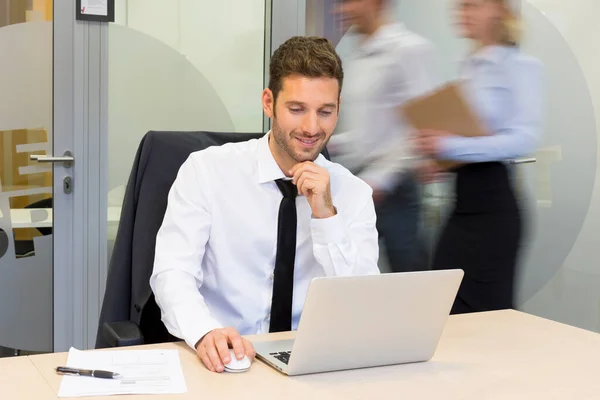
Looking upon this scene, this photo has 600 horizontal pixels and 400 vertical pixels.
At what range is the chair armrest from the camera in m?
1.50

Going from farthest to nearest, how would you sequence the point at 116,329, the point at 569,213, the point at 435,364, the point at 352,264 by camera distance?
the point at 569,213 → the point at 352,264 → the point at 116,329 → the point at 435,364

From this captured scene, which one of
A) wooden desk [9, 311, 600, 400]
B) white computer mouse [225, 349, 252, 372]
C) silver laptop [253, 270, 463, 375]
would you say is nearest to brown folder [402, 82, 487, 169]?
wooden desk [9, 311, 600, 400]

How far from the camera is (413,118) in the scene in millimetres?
2908

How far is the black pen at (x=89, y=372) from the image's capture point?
47.0 inches

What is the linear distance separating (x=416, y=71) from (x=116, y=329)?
69.1 inches

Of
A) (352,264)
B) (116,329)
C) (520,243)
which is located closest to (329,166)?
(352,264)

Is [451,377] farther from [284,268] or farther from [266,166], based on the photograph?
[266,166]

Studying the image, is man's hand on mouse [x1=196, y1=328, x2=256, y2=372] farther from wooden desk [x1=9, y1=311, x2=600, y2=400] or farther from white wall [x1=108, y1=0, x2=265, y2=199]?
white wall [x1=108, y1=0, x2=265, y2=199]

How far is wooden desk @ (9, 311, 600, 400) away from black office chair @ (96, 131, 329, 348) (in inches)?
15.0

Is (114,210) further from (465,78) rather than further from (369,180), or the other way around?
(465,78)

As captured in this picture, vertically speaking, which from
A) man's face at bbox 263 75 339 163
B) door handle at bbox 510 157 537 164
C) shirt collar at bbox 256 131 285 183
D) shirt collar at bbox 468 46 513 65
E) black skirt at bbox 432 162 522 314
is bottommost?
black skirt at bbox 432 162 522 314

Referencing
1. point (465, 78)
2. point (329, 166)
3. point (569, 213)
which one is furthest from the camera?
point (569, 213)

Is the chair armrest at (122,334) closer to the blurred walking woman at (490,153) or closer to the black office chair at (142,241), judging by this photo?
the black office chair at (142,241)

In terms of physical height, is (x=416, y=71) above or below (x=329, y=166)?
above
